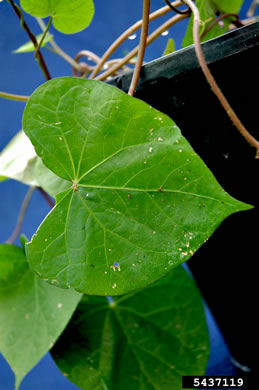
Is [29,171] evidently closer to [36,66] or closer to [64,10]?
[64,10]

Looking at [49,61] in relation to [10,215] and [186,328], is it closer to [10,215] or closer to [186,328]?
[10,215]

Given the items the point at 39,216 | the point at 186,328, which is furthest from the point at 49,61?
the point at 186,328

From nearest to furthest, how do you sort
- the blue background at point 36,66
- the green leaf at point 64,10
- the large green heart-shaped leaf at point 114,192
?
the large green heart-shaped leaf at point 114,192 → the green leaf at point 64,10 → the blue background at point 36,66

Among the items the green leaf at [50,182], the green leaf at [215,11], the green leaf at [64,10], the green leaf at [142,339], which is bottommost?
the green leaf at [142,339]

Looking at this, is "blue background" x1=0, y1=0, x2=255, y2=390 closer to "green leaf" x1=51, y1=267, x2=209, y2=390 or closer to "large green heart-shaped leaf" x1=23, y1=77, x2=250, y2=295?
"green leaf" x1=51, y1=267, x2=209, y2=390

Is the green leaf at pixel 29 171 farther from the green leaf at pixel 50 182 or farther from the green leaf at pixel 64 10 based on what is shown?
the green leaf at pixel 64 10

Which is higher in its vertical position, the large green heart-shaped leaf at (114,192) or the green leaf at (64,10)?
the green leaf at (64,10)

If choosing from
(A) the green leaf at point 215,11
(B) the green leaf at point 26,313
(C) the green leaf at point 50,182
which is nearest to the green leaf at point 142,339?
(B) the green leaf at point 26,313
